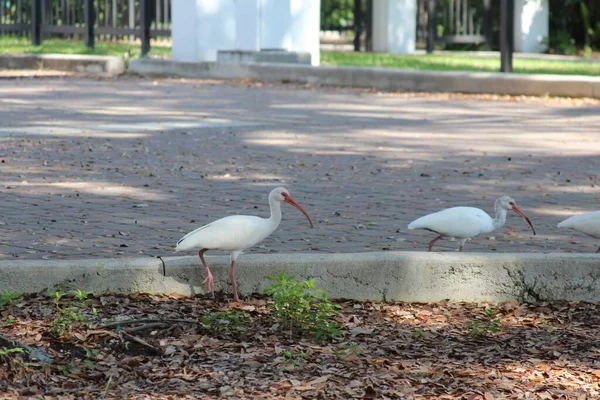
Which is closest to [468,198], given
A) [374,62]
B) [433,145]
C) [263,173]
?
[263,173]

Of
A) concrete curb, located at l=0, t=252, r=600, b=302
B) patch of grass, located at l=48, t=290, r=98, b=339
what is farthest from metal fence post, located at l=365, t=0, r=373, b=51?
patch of grass, located at l=48, t=290, r=98, b=339

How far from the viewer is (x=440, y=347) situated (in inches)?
199

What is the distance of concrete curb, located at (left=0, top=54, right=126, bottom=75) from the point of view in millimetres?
21125

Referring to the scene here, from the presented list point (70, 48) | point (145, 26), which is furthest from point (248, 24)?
point (70, 48)

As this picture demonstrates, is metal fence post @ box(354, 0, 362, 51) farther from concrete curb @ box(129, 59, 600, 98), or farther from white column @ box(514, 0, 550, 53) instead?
concrete curb @ box(129, 59, 600, 98)

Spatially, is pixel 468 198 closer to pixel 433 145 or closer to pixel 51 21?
pixel 433 145

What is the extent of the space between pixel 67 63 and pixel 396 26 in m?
9.63

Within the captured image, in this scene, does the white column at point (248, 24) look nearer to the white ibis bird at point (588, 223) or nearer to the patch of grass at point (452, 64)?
the patch of grass at point (452, 64)

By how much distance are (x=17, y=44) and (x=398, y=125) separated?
16946 millimetres

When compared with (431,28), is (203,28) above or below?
below

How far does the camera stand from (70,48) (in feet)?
83.5

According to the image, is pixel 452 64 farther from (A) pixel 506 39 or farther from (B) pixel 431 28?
(B) pixel 431 28

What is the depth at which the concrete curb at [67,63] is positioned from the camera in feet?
69.3

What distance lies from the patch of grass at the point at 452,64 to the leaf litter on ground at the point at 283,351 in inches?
577
